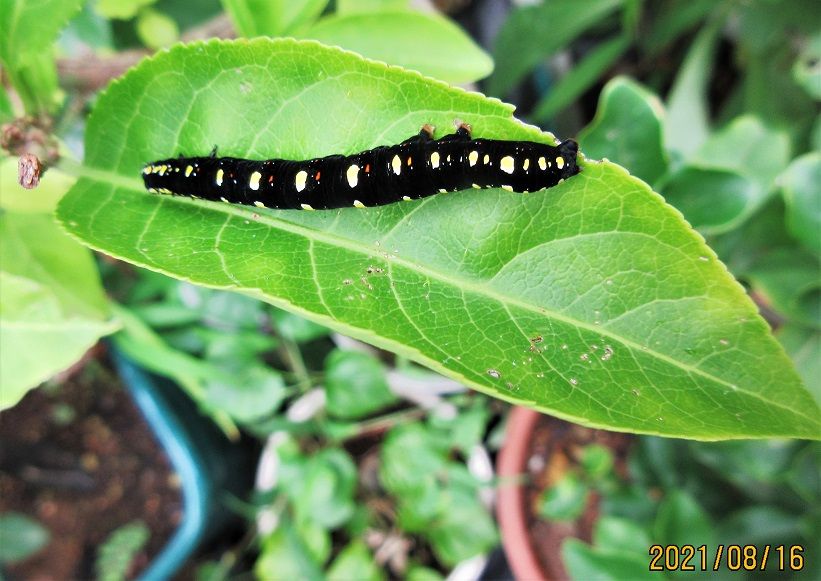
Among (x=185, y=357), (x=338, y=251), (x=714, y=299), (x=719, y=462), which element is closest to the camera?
(x=714, y=299)

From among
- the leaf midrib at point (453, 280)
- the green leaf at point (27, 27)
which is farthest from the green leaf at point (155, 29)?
the leaf midrib at point (453, 280)

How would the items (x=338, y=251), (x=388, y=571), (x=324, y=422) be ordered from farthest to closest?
(x=388, y=571)
(x=324, y=422)
(x=338, y=251)

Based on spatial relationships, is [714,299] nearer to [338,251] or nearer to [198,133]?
[338,251]

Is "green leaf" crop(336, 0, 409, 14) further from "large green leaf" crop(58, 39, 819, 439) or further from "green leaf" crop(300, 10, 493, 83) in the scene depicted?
"large green leaf" crop(58, 39, 819, 439)

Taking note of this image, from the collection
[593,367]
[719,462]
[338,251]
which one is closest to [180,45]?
[338,251]

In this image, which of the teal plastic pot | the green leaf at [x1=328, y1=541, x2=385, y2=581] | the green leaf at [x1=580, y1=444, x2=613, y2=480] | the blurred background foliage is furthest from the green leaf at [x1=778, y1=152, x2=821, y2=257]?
the teal plastic pot

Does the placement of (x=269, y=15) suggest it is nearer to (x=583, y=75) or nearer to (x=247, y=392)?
(x=247, y=392)

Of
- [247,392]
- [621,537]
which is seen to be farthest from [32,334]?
[621,537]
